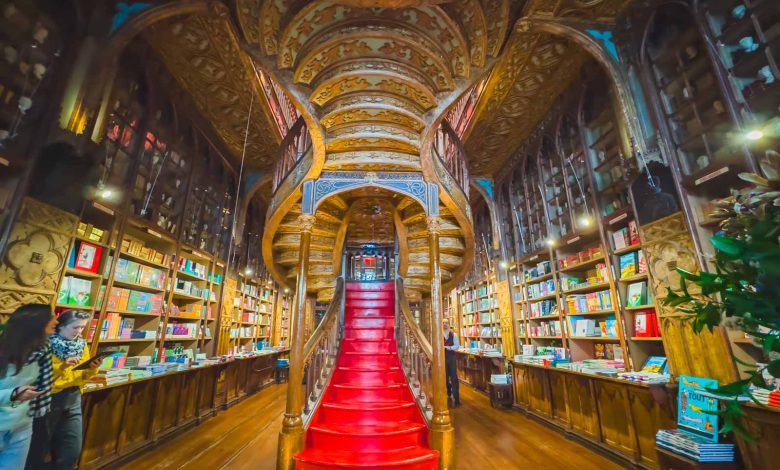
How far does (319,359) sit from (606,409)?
10.4 ft

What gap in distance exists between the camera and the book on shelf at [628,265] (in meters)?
3.43

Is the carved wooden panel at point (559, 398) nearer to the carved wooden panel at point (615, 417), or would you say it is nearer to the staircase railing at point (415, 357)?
the carved wooden panel at point (615, 417)

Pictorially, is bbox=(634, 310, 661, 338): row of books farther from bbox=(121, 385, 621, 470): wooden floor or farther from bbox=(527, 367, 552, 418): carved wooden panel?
bbox=(527, 367, 552, 418): carved wooden panel

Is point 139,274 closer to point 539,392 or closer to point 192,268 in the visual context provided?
point 192,268

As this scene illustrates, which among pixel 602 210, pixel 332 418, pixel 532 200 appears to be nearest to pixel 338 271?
pixel 332 418

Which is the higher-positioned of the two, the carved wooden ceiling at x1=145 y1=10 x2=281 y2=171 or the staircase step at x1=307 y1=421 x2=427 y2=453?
the carved wooden ceiling at x1=145 y1=10 x2=281 y2=171

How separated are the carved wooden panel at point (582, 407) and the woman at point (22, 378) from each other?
15.7 ft

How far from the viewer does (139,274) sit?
381 cm

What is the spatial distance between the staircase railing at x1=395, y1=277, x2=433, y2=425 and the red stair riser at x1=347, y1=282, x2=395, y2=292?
825 mm

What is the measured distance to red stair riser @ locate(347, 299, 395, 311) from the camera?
201 inches

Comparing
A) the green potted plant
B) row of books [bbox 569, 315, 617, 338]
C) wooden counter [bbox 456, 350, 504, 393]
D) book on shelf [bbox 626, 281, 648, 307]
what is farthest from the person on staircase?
the green potted plant

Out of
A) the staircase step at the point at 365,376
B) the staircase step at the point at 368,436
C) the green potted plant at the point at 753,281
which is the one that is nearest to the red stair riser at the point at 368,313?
the staircase step at the point at 365,376

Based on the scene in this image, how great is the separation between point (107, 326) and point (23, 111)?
6.95ft

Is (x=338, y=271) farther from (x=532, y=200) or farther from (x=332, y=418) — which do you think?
(x=532, y=200)
